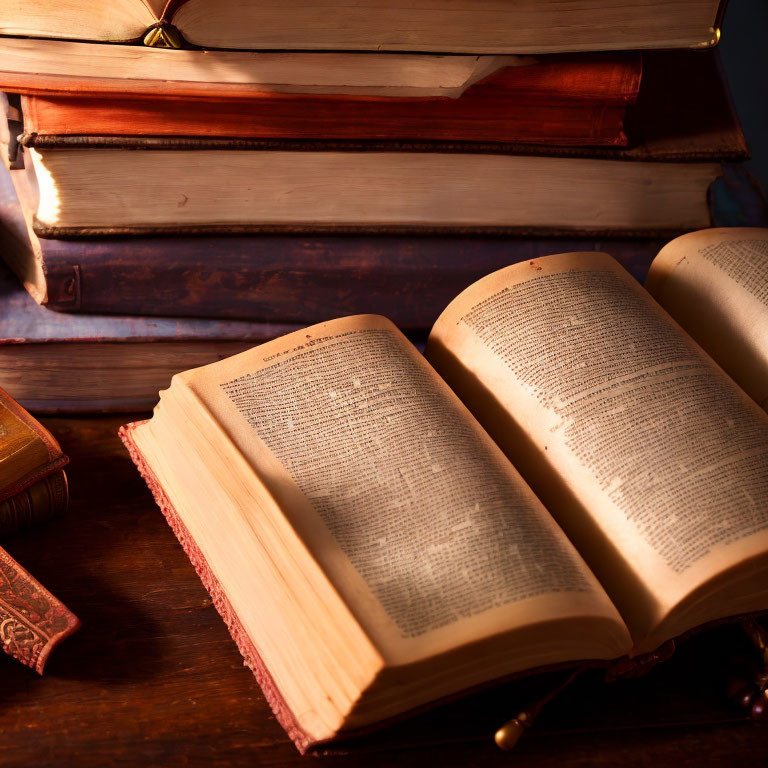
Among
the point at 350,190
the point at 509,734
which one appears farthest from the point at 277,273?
the point at 509,734

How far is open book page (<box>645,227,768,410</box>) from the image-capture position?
904 mm

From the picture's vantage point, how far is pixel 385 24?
884 millimetres

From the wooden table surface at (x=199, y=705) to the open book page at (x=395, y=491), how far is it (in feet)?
0.29

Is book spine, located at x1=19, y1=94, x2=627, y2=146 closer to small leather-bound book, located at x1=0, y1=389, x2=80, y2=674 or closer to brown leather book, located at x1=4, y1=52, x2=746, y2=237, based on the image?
brown leather book, located at x1=4, y1=52, x2=746, y2=237

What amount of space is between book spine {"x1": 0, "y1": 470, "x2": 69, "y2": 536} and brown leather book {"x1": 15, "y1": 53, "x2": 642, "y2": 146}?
325mm

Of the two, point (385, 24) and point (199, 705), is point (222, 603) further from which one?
point (385, 24)

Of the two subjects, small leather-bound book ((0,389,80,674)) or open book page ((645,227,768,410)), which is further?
open book page ((645,227,768,410))

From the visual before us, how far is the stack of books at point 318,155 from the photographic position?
0.88m

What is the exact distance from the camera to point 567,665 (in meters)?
0.71

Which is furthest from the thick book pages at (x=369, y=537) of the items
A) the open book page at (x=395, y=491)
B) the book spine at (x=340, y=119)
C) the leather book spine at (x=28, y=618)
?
the book spine at (x=340, y=119)

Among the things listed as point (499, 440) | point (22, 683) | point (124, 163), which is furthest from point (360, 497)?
point (124, 163)

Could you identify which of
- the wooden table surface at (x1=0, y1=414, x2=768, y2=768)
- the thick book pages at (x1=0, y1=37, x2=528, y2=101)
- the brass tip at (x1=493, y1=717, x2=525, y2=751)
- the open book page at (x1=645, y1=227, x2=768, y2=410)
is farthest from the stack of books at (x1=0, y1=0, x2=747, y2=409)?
the brass tip at (x1=493, y1=717, x2=525, y2=751)

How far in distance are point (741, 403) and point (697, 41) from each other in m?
0.38

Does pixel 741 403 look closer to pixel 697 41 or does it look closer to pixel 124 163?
pixel 697 41
